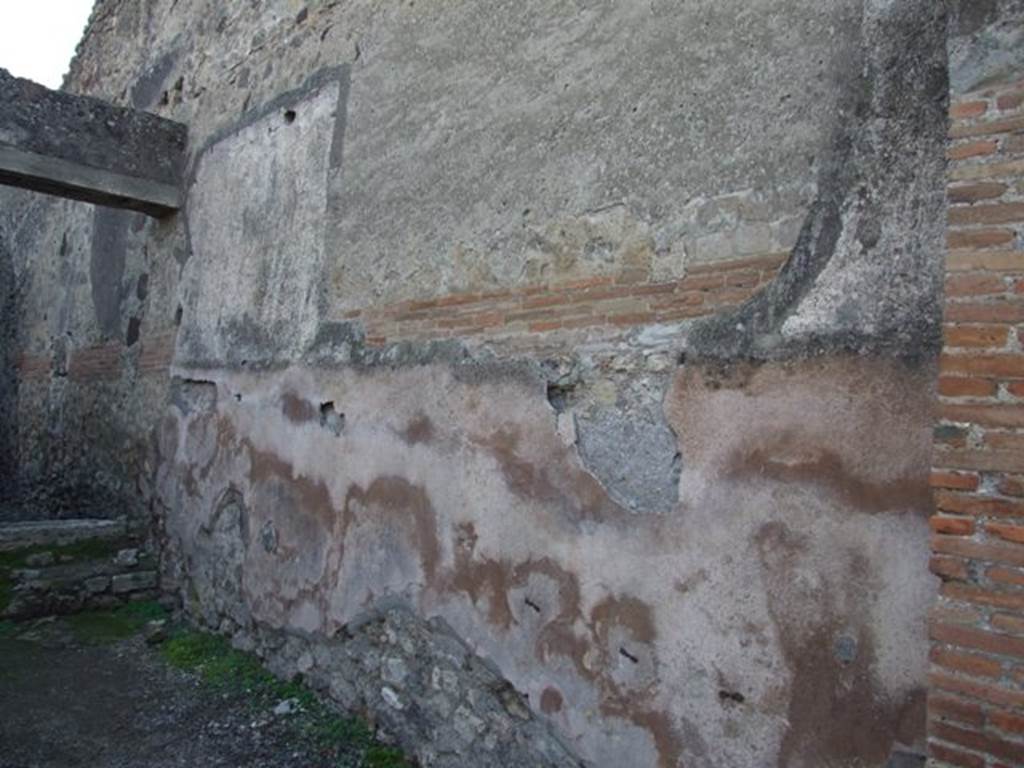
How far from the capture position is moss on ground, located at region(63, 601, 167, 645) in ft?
16.1

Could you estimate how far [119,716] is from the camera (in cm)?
395

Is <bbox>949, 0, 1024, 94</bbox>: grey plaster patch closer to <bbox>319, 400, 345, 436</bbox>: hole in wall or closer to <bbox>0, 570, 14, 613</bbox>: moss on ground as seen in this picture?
<bbox>319, 400, 345, 436</bbox>: hole in wall

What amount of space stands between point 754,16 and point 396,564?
7.83 feet

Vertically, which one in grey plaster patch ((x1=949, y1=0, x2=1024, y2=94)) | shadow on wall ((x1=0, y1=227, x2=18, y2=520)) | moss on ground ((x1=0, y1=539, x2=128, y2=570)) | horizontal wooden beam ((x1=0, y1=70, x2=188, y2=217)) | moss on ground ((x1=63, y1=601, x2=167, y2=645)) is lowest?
moss on ground ((x1=63, y1=601, x2=167, y2=645))

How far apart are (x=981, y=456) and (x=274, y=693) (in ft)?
11.2

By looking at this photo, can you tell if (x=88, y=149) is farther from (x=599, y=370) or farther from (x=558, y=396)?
(x=599, y=370)

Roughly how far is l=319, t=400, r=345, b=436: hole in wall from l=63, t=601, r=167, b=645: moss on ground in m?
2.00

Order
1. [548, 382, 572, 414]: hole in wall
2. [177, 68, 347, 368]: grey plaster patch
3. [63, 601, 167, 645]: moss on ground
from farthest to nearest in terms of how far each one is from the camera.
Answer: [63, 601, 167, 645]: moss on ground < [177, 68, 347, 368]: grey plaster patch < [548, 382, 572, 414]: hole in wall

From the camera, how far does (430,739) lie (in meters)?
3.35

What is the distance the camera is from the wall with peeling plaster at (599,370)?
2.16 m

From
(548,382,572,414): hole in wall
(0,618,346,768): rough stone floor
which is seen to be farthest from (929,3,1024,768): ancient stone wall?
(0,618,346,768): rough stone floor

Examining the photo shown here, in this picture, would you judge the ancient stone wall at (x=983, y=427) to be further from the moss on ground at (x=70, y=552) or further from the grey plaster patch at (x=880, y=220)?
the moss on ground at (x=70, y=552)

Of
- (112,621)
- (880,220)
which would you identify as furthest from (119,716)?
(880,220)

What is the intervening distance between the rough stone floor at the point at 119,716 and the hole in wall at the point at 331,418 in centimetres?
129
